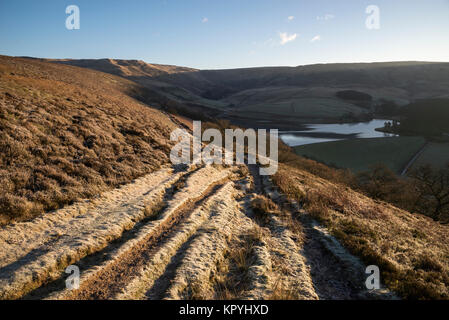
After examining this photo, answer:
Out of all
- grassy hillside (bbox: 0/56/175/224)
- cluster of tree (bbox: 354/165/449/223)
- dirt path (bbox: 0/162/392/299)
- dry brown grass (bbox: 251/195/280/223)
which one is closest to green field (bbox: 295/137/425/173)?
cluster of tree (bbox: 354/165/449/223)

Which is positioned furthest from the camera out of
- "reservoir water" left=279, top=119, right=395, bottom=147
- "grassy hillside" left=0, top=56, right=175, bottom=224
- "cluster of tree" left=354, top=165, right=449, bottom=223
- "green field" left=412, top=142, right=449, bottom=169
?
"reservoir water" left=279, top=119, right=395, bottom=147

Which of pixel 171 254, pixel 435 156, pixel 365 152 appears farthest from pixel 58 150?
pixel 435 156

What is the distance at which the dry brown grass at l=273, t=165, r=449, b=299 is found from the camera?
7945mm

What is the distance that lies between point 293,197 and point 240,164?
29.4ft

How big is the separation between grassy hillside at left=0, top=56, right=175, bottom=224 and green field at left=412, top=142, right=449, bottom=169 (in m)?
69.0

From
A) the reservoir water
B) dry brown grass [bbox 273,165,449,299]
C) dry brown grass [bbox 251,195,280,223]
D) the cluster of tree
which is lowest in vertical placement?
the cluster of tree

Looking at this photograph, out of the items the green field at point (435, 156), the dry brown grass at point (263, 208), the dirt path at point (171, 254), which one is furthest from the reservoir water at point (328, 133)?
the dirt path at point (171, 254)

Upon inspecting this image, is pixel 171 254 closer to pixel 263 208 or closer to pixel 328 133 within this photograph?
pixel 263 208

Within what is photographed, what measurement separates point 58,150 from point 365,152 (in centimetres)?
7919

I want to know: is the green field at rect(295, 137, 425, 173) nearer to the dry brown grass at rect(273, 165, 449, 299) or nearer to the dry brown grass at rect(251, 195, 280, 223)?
the dry brown grass at rect(273, 165, 449, 299)

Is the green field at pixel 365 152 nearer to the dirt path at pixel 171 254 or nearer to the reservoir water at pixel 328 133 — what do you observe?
the reservoir water at pixel 328 133
